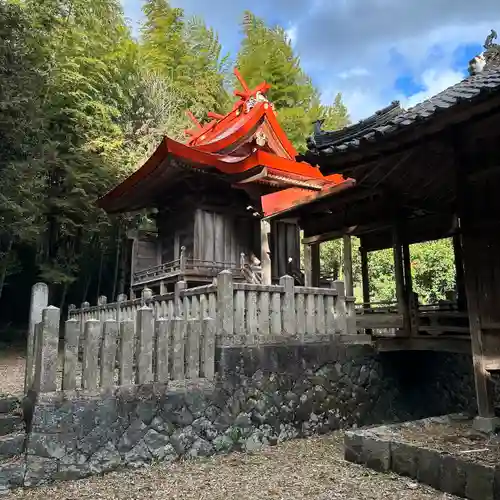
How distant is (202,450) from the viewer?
5.15 meters

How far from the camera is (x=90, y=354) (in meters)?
4.53

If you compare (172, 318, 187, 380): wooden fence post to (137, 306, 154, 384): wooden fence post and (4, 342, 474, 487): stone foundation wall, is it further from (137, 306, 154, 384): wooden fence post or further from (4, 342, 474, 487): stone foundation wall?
(137, 306, 154, 384): wooden fence post

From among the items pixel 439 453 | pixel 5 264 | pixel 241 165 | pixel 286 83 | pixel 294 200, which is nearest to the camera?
pixel 439 453

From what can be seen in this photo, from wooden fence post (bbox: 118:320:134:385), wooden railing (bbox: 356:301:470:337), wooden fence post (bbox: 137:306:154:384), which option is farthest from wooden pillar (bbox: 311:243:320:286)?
wooden fence post (bbox: 118:320:134:385)

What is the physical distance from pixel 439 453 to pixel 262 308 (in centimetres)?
283

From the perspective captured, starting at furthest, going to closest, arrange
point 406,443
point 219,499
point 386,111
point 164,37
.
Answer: point 164,37 → point 386,111 → point 406,443 → point 219,499

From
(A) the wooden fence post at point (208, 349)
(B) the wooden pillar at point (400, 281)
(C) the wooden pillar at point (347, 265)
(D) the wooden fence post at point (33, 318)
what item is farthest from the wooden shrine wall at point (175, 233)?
(A) the wooden fence post at point (208, 349)

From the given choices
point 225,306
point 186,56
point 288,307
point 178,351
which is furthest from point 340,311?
point 186,56

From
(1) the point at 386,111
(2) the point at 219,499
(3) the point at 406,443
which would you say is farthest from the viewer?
(1) the point at 386,111

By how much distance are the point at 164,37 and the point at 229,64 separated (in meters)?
4.19

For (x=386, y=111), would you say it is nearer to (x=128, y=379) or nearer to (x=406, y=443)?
(x=406, y=443)

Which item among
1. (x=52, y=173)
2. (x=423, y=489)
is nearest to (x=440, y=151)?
(x=423, y=489)

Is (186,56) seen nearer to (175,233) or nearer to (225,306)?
(175,233)

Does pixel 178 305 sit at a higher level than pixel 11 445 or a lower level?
higher
